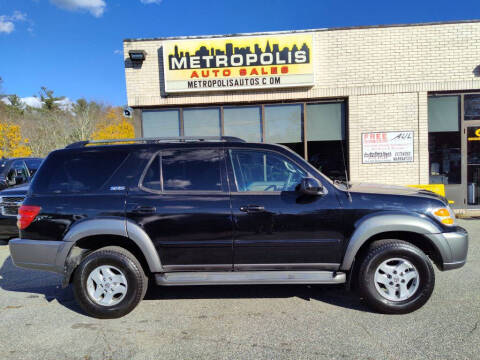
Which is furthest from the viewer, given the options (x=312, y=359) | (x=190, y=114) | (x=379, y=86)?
(x=190, y=114)

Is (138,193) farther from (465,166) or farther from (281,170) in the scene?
(465,166)

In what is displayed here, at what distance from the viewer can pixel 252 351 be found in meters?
2.72

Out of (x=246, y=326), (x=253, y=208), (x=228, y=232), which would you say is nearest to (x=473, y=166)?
(x=253, y=208)

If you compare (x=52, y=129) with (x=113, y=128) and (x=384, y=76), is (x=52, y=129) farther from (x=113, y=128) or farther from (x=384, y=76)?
(x=384, y=76)

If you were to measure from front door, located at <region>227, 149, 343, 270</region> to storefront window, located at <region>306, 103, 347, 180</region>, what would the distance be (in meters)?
5.50

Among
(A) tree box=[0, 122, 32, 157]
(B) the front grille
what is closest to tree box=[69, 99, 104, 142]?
(A) tree box=[0, 122, 32, 157]

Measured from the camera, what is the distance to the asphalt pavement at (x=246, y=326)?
Answer: 8.92 feet

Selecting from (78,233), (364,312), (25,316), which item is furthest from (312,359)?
(25,316)

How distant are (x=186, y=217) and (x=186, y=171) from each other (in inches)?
20.7

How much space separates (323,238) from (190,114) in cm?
640

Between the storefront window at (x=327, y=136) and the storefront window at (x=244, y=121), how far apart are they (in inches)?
54.6

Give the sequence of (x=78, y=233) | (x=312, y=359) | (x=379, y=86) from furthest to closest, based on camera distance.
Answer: (x=379, y=86) < (x=78, y=233) < (x=312, y=359)

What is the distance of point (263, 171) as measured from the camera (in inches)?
139

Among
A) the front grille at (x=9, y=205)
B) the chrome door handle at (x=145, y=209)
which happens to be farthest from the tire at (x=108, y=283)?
the front grille at (x=9, y=205)
